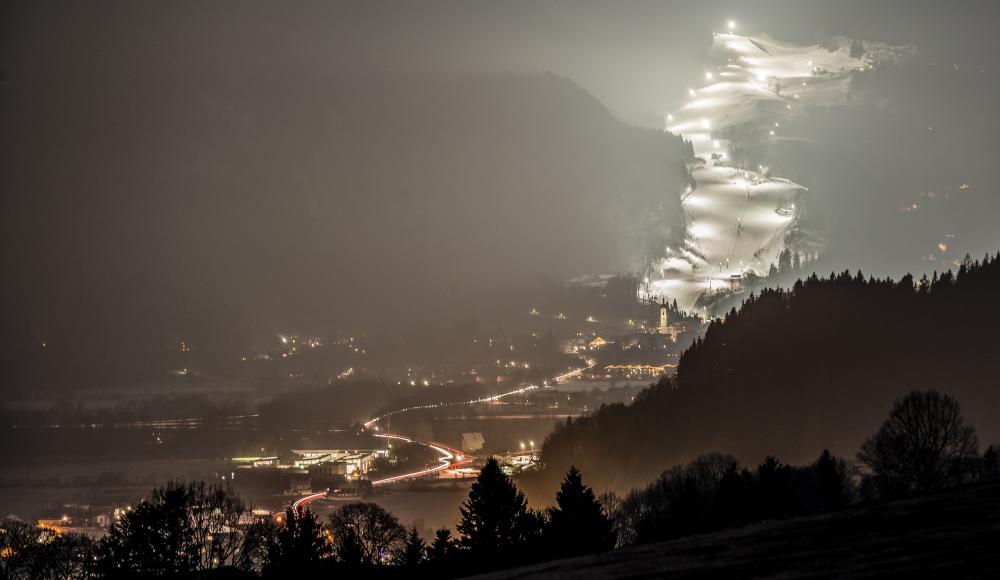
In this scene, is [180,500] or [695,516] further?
[180,500]

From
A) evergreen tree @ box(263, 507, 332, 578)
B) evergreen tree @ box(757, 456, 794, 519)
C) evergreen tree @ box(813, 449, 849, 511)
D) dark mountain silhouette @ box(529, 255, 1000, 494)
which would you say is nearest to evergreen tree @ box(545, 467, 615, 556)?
evergreen tree @ box(757, 456, 794, 519)

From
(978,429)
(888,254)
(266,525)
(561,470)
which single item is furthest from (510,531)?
(888,254)

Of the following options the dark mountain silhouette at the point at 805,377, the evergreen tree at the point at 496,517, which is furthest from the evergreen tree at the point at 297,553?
the dark mountain silhouette at the point at 805,377

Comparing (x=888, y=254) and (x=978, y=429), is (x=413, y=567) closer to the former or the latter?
(x=978, y=429)

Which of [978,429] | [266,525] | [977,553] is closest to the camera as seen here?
[977,553]

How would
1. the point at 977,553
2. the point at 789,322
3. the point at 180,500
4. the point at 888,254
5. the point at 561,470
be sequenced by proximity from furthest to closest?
the point at 888,254 → the point at 789,322 → the point at 561,470 → the point at 180,500 → the point at 977,553

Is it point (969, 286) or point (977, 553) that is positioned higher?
point (969, 286)
